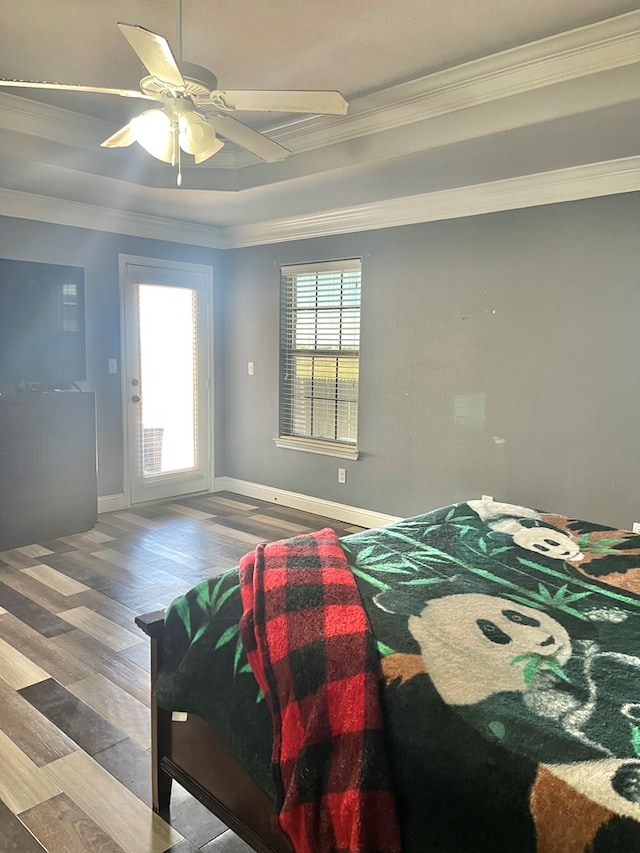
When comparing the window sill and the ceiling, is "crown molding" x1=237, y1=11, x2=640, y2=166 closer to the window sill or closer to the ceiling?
the ceiling

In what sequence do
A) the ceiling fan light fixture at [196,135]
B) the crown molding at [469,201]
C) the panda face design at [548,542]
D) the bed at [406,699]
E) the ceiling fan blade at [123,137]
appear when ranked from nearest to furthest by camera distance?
1. the bed at [406,699]
2. the panda face design at [548,542]
3. the ceiling fan light fixture at [196,135]
4. the ceiling fan blade at [123,137]
5. the crown molding at [469,201]

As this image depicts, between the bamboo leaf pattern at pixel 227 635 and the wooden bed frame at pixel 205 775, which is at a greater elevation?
the bamboo leaf pattern at pixel 227 635

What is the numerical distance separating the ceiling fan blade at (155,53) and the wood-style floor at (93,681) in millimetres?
2259

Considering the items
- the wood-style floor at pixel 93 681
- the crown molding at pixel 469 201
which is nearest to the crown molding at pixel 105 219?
the crown molding at pixel 469 201

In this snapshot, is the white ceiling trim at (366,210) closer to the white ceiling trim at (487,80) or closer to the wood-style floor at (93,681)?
the white ceiling trim at (487,80)

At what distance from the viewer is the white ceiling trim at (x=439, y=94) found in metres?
2.52

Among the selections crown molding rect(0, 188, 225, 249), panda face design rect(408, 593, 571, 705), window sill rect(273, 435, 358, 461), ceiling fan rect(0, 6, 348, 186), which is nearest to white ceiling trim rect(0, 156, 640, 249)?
crown molding rect(0, 188, 225, 249)

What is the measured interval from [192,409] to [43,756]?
3.80m

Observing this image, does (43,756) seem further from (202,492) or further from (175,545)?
(202,492)

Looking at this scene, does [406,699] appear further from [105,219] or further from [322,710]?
[105,219]

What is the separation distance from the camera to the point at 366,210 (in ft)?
14.5

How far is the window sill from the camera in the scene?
4.84 m

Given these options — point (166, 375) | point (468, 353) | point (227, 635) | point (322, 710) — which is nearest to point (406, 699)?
point (322, 710)

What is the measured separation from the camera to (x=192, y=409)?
5.67 m
